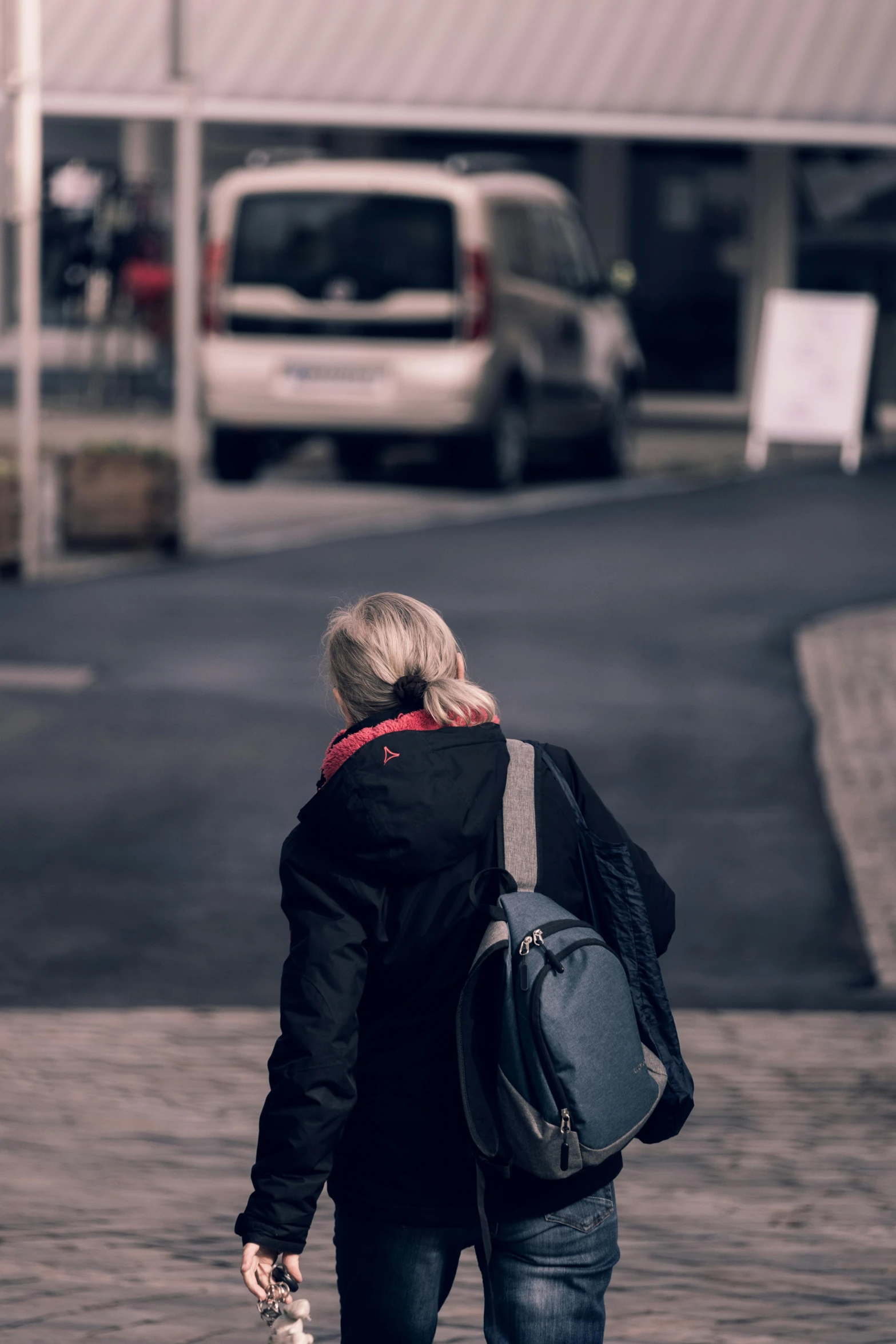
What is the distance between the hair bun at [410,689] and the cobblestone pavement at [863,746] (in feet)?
12.5

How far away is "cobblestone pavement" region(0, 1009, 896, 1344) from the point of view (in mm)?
4570

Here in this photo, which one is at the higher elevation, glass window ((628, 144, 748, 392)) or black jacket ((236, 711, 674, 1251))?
black jacket ((236, 711, 674, 1251))

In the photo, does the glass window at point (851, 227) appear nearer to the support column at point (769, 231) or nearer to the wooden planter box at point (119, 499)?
the support column at point (769, 231)

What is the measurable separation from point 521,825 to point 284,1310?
2.18 ft

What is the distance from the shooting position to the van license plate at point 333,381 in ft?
58.5

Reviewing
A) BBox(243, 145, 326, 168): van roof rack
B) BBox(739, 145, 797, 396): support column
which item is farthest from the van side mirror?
BBox(243, 145, 326, 168): van roof rack

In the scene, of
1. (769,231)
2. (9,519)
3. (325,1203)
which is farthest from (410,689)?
(769,231)

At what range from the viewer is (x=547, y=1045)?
10.5 feet

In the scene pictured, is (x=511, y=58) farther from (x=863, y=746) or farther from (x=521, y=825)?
(x=521, y=825)

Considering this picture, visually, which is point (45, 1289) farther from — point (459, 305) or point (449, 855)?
point (459, 305)

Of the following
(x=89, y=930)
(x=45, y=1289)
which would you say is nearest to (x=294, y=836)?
(x=45, y=1289)

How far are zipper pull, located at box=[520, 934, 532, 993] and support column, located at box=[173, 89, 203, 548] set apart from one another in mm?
12221

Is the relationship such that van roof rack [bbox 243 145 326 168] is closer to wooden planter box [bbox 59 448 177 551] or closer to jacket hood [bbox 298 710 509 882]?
wooden planter box [bbox 59 448 177 551]

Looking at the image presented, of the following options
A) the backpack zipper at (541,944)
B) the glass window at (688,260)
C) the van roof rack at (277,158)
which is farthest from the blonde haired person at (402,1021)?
the glass window at (688,260)
